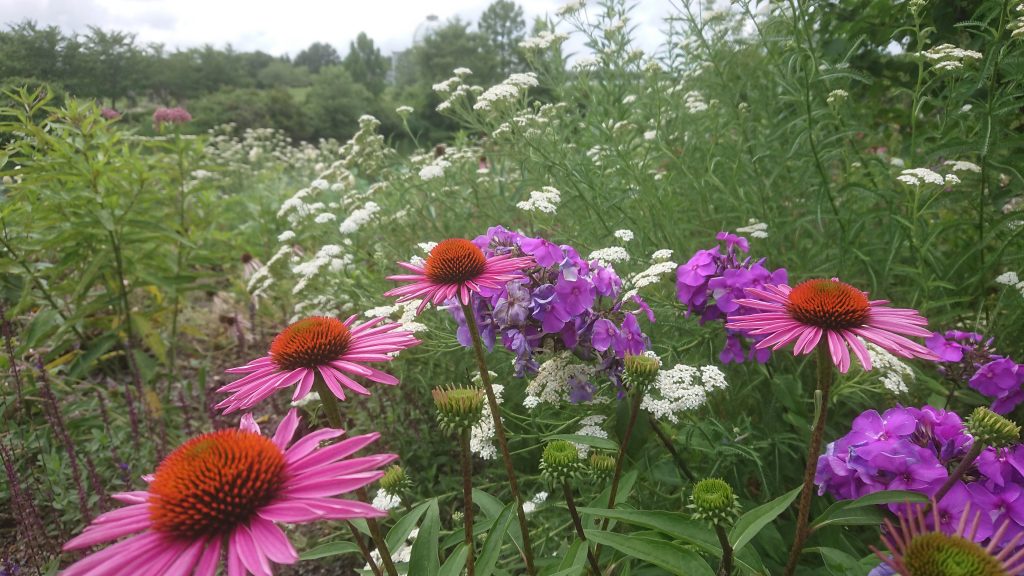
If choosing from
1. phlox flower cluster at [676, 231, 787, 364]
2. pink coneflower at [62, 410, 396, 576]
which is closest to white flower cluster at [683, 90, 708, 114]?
phlox flower cluster at [676, 231, 787, 364]

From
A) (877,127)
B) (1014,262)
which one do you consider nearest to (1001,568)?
(1014,262)

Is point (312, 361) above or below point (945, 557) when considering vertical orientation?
above

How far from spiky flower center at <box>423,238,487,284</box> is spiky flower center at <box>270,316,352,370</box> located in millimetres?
244

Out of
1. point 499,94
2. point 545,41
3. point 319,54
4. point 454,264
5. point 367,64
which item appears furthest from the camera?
point 319,54

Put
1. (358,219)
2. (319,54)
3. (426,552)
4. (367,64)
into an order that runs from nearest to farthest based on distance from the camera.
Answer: (426,552) < (358,219) < (367,64) < (319,54)

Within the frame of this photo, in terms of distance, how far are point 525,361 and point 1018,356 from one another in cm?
196

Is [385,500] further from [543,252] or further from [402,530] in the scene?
[543,252]

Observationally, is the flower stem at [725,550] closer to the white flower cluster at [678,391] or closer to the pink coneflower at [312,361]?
the white flower cluster at [678,391]

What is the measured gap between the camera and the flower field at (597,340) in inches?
41.4

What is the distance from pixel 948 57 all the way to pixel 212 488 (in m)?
2.53

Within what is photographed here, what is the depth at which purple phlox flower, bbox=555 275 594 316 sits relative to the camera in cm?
150

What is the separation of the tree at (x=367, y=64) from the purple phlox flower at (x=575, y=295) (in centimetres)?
3127

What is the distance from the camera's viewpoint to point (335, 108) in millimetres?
23125

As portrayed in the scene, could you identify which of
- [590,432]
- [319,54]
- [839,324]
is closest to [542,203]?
[590,432]
